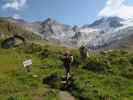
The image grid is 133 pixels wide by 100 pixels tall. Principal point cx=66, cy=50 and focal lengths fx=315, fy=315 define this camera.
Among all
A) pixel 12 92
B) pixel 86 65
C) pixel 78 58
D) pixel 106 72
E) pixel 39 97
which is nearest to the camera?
pixel 39 97

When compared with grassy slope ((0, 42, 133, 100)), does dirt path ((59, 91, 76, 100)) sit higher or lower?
lower

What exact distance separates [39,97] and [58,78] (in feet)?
22.9

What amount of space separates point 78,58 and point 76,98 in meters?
22.8

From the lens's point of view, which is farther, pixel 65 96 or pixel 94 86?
pixel 94 86

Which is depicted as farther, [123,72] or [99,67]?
[99,67]

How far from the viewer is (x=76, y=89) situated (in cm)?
2731

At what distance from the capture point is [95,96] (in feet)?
79.4

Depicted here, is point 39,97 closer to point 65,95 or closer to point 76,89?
point 65,95

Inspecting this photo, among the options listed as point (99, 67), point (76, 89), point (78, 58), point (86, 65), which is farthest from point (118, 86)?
point (78, 58)

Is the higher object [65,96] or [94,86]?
[94,86]

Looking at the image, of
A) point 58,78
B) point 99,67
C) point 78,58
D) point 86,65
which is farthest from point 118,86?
point 78,58

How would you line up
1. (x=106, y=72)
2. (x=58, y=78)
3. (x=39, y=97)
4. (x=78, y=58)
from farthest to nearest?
(x=78, y=58) → (x=106, y=72) → (x=58, y=78) → (x=39, y=97)

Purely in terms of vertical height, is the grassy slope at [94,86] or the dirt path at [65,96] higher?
the grassy slope at [94,86]

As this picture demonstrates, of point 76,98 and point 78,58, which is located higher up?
point 78,58
